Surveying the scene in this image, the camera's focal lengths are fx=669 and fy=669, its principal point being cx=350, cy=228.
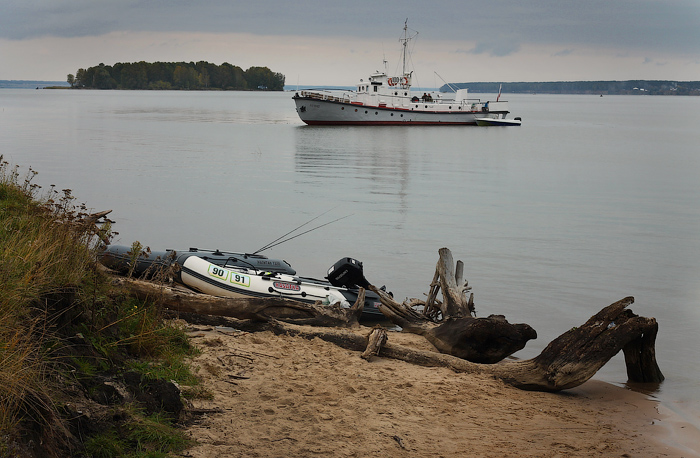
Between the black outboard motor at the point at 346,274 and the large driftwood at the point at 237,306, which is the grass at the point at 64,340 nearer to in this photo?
the large driftwood at the point at 237,306

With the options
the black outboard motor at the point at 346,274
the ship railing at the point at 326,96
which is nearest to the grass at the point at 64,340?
the black outboard motor at the point at 346,274

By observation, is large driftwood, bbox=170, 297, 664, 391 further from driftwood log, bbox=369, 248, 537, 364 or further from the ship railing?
the ship railing

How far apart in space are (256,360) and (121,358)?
1.53 meters

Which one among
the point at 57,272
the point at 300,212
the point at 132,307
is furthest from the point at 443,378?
the point at 300,212

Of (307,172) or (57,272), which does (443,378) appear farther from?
(307,172)

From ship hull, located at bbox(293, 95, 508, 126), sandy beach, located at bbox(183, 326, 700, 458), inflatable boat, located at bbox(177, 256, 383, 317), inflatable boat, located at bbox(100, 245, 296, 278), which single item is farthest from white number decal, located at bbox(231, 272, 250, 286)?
ship hull, located at bbox(293, 95, 508, 126)

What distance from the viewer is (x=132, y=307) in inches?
216

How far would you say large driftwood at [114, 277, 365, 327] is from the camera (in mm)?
6105

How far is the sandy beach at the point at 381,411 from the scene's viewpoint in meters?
4.43

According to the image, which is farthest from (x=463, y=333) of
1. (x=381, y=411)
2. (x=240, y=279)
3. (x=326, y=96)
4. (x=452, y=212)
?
(x=326, y=96)

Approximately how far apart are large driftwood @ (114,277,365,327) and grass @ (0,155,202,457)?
0.36 metres

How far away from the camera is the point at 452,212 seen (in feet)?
57.8

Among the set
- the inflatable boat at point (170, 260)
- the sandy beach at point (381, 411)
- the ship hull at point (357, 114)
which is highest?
the ship hull at point (357, 114)

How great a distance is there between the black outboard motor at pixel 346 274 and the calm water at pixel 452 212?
2.09 meters
